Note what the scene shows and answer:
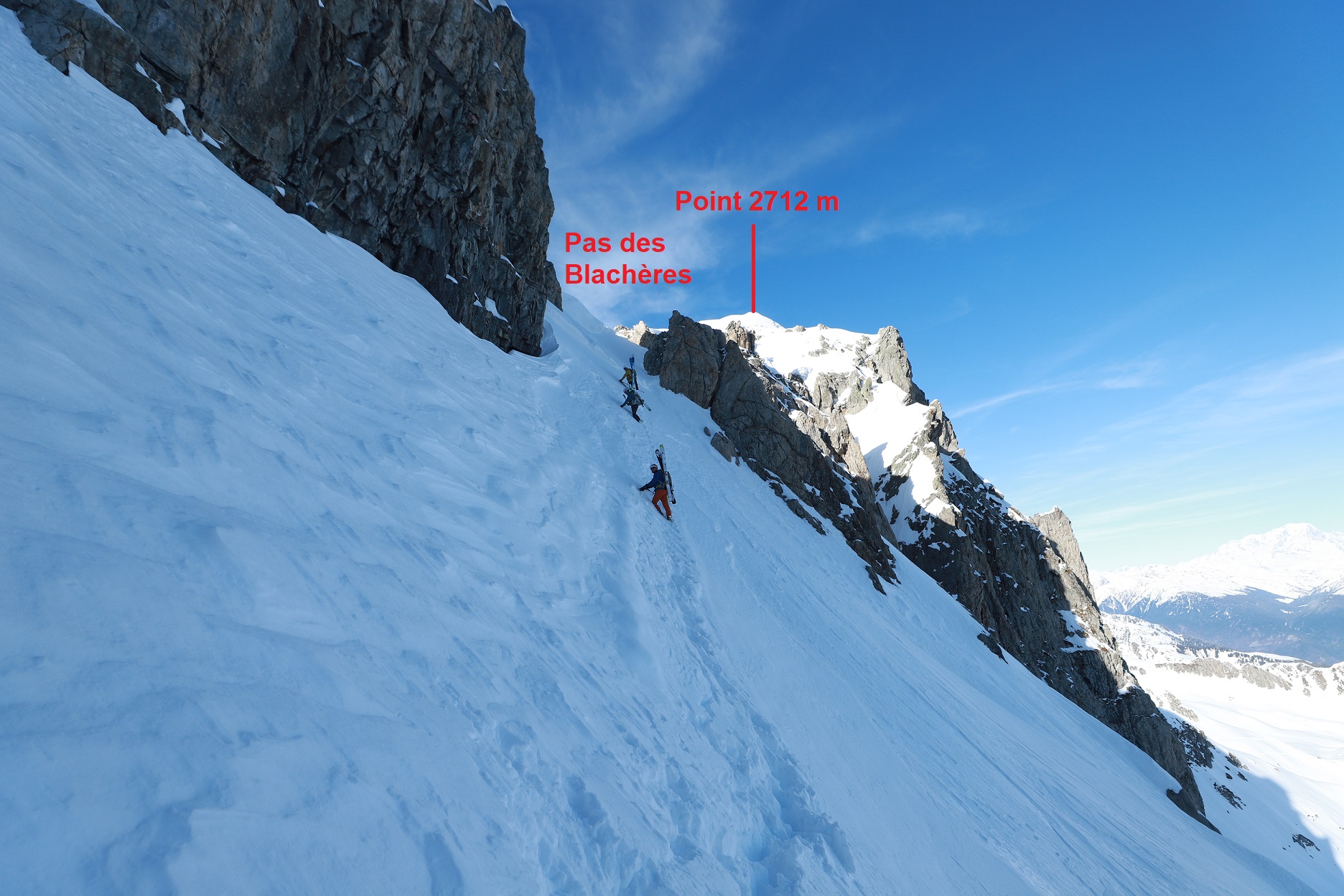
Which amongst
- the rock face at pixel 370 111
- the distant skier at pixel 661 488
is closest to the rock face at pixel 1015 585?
the distant skier at pixel 661 488

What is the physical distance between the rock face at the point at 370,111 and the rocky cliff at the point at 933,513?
1462 centimetres

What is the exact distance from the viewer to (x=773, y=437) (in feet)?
118

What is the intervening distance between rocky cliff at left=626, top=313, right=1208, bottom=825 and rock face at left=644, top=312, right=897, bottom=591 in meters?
0.10

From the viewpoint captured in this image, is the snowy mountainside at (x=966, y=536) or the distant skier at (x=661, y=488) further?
the snowy mountainside at (x=966, y=536)

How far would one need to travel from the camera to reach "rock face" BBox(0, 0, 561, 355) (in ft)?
49.8

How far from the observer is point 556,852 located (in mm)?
3926

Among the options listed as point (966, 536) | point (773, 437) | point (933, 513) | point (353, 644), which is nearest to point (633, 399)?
point (773, 437)

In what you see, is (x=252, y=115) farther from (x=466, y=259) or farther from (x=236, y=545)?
(x=236, y=545)

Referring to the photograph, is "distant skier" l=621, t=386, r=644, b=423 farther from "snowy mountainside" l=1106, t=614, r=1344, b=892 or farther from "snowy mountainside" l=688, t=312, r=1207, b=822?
"snowy mountainside" l=1106, t=614, r=1344, b=892

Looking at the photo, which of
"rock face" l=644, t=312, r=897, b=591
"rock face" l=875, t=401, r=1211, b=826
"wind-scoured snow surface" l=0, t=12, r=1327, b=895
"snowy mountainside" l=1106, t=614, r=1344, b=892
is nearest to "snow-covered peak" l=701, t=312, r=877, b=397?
"rock face" l=875, t=401, r=1211, b=826

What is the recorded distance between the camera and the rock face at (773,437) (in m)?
33.0

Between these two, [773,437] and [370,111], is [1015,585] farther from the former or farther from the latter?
[370,111]

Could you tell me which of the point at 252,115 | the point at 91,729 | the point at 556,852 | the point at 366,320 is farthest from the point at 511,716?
the point at 252,115

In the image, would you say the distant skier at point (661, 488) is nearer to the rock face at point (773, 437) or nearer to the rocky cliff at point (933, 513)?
the rock face at point (773, 437)
